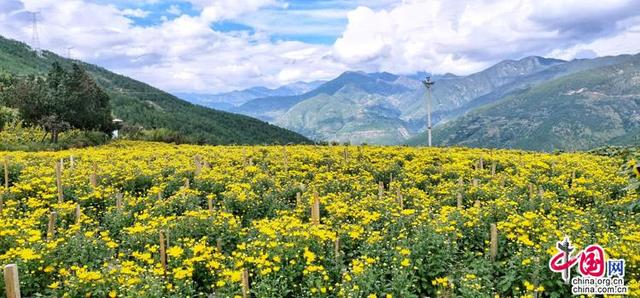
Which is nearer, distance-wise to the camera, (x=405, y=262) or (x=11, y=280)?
(x=11, y=280)

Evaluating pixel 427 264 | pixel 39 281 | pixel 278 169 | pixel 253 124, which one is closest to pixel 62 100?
pixel 278 169

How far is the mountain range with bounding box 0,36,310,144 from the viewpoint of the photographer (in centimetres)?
11266

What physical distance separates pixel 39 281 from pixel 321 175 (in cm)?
1017

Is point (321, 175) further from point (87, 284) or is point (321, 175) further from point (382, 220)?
point (87, 284)

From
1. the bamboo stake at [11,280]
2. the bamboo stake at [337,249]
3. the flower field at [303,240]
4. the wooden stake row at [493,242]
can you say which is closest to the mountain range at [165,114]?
the flower field at [303,240]

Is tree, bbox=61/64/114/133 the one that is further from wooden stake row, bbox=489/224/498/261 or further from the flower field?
wooden stake row, bbox=489/224/498/261

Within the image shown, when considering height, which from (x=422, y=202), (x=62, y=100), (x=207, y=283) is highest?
(x=62, y=100)

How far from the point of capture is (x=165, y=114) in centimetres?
12925

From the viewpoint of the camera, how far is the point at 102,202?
14.6 metres

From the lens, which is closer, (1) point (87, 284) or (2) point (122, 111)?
(1) point (87, 284)

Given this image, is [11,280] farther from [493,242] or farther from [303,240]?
[493,242]

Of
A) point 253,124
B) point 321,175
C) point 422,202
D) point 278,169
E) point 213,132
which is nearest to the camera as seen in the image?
point 422,202

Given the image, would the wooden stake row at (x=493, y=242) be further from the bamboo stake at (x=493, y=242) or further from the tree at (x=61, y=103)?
the tree at (x=61, y=103)

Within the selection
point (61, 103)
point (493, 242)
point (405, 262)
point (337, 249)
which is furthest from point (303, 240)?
point (61, 103)
